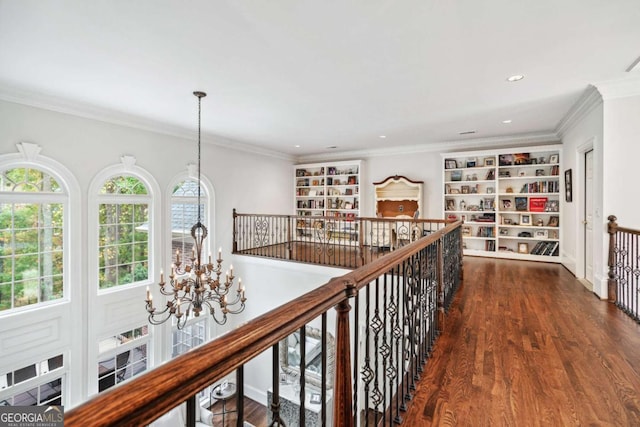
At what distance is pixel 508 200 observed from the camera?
6449mm

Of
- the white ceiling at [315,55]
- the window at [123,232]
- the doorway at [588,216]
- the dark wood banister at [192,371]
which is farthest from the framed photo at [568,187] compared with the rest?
the window at [123,232]

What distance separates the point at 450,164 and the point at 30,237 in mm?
7477

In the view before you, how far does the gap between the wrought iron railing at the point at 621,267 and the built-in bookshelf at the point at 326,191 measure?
5.01m

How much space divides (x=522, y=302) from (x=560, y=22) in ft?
9.34

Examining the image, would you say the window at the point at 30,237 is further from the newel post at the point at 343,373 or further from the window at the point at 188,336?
the newel post at the point at 343,373

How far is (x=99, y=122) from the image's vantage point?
14.6 ft

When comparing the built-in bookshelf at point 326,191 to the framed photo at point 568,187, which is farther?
the built-in bookshelf at point 326,191

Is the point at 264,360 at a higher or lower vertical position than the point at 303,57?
lower

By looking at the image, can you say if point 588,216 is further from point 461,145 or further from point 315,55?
point 315,55

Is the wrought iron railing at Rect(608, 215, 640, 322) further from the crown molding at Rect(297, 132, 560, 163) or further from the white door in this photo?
the crown molding at Rect(297, 132, 560, 163)

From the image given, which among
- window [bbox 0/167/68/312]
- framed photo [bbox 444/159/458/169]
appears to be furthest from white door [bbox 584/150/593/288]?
window [bbox 0/167/68/312]

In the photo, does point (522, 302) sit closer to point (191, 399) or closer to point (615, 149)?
point (615, 149)

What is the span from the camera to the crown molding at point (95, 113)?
362cm

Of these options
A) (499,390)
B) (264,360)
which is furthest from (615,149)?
(264,360)
